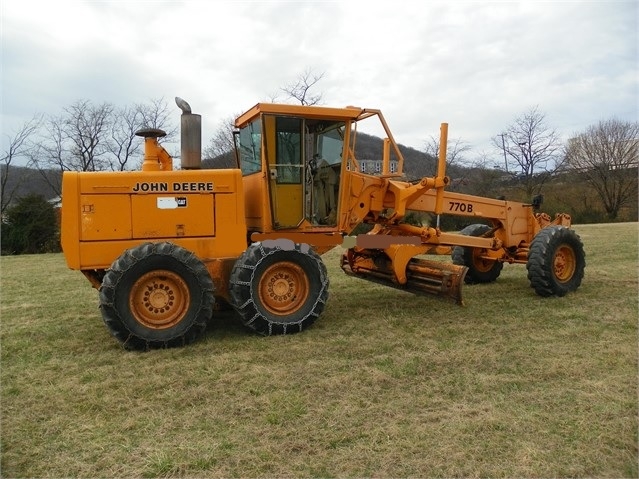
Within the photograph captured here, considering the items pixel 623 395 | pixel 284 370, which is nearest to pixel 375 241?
pixel 284 370

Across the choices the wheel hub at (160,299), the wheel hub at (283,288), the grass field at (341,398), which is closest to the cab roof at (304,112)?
the wheel hub at (283,288)

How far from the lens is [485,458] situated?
125 inches

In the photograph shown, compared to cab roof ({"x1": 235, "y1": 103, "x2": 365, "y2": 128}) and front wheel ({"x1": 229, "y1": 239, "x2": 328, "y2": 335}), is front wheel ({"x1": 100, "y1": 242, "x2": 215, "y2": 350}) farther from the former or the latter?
cab roof ({"x1": 235, "y1": 103, "x2": 365, "y2": 128})

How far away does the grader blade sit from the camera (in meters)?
7.03

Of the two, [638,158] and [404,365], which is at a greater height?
[638,158]

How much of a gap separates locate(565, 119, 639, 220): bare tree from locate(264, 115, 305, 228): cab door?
36687 mm

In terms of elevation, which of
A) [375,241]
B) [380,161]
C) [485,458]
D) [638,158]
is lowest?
[485,458]

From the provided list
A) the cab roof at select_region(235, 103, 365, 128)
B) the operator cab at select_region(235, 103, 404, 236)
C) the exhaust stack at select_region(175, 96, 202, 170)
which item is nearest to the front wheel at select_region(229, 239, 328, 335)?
the operator cab at select_region(235, 103, 404, 236)

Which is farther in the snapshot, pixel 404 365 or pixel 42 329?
pixel 42 329

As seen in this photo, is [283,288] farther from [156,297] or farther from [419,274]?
[419,274]

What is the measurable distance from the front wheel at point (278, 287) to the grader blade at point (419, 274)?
1792mm

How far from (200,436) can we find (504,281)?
7.45 meters

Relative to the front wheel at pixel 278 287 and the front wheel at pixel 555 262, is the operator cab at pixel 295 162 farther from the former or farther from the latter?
the front wheel at pixel 555 262

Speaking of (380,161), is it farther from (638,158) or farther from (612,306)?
(638,158)
